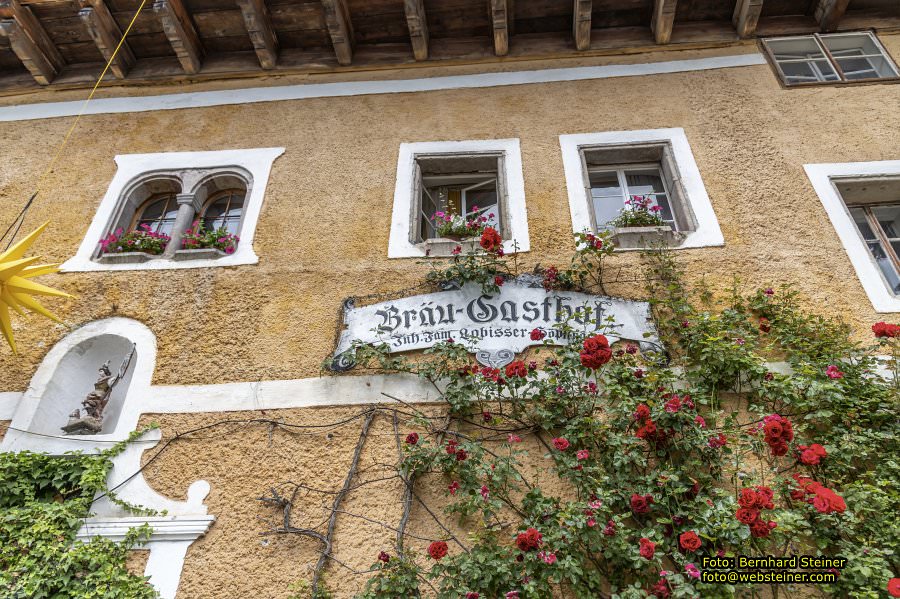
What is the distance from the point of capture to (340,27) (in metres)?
5.93

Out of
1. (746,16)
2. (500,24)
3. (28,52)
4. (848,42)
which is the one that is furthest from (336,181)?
(848,42)

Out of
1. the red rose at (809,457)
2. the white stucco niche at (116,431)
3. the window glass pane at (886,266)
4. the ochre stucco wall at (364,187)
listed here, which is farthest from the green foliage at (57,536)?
the window glass pane at (886,266)

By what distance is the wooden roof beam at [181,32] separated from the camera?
18.8 feet

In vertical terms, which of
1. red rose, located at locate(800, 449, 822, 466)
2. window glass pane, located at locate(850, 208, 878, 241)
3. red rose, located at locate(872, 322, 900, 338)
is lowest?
red rose, located at locate(800, 449, 822, 466)

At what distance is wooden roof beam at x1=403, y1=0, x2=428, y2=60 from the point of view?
5.79m

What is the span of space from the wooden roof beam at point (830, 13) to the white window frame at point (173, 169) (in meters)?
5.41

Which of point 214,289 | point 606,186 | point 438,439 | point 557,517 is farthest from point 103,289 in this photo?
point 606,186

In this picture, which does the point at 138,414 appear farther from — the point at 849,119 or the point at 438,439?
the point at 849,119

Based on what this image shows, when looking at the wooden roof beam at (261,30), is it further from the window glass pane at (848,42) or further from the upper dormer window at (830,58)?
the window glass pane at (848,42)

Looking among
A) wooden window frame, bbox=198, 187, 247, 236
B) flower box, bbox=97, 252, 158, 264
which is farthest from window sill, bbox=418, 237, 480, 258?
flower box, bbox=97, 252, 158, 264

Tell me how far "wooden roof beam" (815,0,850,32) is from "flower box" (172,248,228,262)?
6.10m

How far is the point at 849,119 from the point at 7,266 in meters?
6.43

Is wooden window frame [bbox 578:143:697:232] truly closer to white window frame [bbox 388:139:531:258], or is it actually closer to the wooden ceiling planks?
white window frame [bbox 388:139:531:258]

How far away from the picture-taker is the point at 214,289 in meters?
4.60
